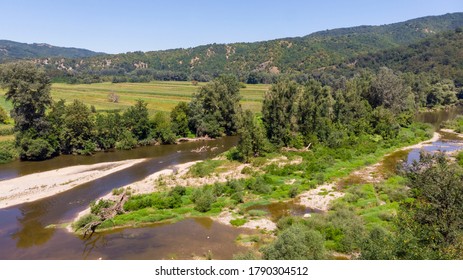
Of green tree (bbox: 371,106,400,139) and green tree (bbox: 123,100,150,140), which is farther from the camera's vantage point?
green tree (bbox: 123,100,150,140)

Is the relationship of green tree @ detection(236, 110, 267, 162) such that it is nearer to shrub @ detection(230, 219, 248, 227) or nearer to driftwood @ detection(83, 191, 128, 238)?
shrub @ detection(230, 219, 248, 227)

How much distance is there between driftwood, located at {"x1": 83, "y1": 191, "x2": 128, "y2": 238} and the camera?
34525 mm

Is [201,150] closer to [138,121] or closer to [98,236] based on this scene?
[138,121]

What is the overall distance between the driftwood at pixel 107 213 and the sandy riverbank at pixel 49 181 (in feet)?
43.1

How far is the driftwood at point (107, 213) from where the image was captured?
3453 cm

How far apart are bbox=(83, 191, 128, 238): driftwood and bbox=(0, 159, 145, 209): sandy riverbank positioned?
13.1 meters

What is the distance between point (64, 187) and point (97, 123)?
2557cm

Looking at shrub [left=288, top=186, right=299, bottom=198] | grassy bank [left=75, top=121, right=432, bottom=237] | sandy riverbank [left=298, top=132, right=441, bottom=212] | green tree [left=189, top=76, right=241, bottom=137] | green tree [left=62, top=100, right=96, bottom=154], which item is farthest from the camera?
green tree [left=189, top=76, right=241, bottom=137]

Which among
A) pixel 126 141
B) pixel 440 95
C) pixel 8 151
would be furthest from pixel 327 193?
pixel 440 95

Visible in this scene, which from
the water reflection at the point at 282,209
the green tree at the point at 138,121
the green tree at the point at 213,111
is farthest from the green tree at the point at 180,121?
the water reflection at the point at 282,209

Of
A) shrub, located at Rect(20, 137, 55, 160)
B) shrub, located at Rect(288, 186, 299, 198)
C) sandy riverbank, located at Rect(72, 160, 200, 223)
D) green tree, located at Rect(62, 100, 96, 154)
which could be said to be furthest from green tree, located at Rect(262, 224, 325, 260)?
green tree, located at Rect(62, 100, 96, 154)

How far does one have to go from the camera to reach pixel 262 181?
46.0 meters

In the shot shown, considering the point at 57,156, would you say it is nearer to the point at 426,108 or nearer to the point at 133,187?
the point at 133,187

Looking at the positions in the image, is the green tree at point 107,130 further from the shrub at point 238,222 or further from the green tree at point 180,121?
the shrub at point 238,222
